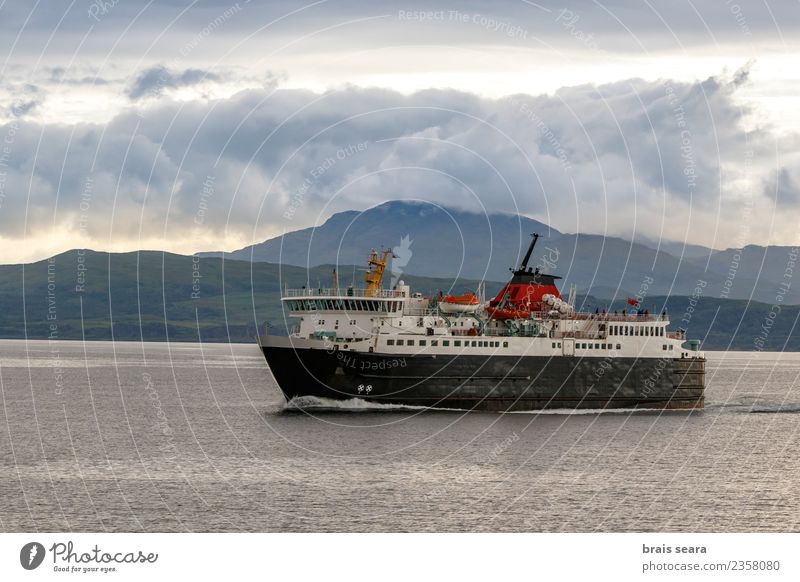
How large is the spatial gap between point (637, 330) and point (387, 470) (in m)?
32.5

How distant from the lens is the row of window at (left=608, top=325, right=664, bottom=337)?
8250 centimetres

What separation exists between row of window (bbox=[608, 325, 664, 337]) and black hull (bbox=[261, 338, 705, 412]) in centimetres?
177

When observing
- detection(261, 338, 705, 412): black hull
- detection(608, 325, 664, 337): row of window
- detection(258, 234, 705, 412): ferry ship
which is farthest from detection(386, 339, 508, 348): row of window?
detection(608, 325, 664, 337): row of window

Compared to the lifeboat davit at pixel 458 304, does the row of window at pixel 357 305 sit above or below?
below

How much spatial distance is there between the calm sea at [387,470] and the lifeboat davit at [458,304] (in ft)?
24.7

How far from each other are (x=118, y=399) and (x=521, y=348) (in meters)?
37.2

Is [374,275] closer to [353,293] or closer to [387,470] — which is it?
[353,293]

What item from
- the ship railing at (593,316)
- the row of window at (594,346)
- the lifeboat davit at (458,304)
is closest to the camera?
the lifeboat davit at (458,304)

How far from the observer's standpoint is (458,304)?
80.8 m

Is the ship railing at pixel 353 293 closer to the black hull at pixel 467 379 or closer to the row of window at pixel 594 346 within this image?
the black hull at pixel 467 379

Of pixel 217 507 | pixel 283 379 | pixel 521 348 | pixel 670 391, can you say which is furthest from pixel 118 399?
pixel 217 507

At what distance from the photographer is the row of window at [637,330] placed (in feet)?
271

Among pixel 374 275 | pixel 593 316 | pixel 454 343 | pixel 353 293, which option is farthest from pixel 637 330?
pixel 353 293

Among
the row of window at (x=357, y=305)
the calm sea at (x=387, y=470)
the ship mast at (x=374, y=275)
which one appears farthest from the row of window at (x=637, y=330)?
the ship mast at (x=374, y=275)
